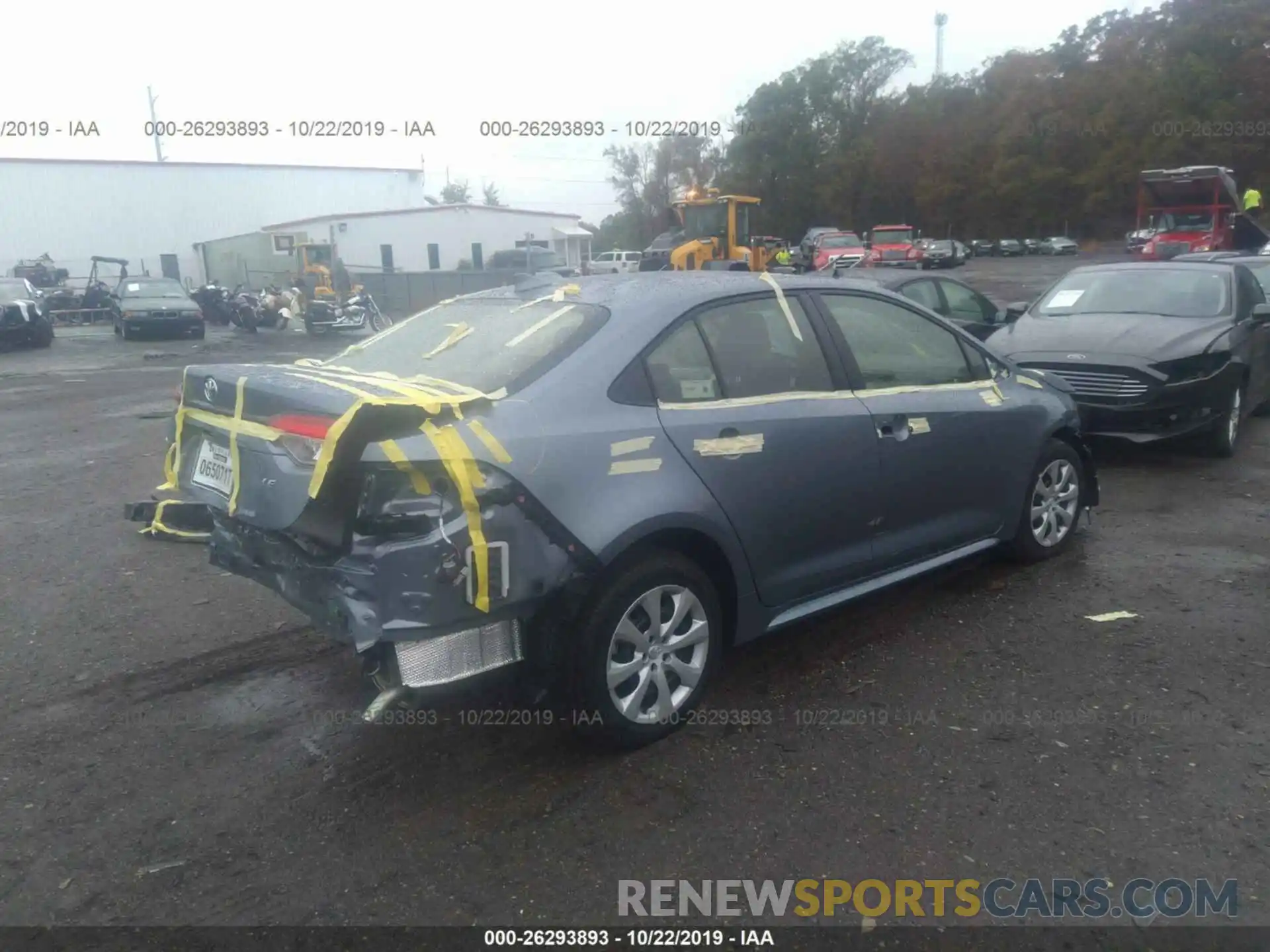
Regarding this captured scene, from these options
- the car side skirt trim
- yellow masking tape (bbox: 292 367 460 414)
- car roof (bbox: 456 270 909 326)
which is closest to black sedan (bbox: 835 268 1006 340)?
the car side skirt trim

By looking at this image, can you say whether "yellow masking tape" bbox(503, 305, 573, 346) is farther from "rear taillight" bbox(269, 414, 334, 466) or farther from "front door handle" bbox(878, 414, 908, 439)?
"front door handle" bbox(878, 414, 908, 439)

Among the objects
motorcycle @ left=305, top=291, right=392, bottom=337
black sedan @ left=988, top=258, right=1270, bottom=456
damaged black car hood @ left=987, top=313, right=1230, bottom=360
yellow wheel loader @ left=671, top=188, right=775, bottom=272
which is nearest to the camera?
black sedan @ left=988, top=258, right=1270, bottom=456

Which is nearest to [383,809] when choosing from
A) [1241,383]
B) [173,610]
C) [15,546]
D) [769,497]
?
[769,497]

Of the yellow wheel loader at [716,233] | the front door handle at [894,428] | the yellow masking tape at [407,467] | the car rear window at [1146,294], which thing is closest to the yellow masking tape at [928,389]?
the front door handle at [894,428]

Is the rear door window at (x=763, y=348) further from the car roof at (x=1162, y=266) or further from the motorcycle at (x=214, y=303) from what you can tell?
the motorcycle at (x=214, y=303)

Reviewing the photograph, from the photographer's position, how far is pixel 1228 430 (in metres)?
7.86

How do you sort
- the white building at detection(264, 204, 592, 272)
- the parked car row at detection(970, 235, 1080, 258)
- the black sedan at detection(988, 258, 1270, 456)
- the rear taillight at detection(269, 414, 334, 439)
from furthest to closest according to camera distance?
the parked car row at detection(970, 235, 1080, 258) → the white building at detection(264, 204, 592, 272) → the black sedan at detection(988, 258, 1270, 456) → the rear taillight at detection(269, 414, 334, 439)

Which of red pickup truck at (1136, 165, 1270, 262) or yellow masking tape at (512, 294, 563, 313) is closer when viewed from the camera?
yellow masking tape at (512, 294, 563, 313)

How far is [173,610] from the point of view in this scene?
17.1 ft

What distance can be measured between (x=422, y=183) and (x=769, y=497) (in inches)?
2273

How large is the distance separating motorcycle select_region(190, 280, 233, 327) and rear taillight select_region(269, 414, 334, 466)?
98.3 feet

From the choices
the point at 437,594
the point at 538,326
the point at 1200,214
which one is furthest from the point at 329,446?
the point at 1200,214

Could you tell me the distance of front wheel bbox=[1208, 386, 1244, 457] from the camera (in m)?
7.77

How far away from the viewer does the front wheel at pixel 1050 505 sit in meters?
5.38
